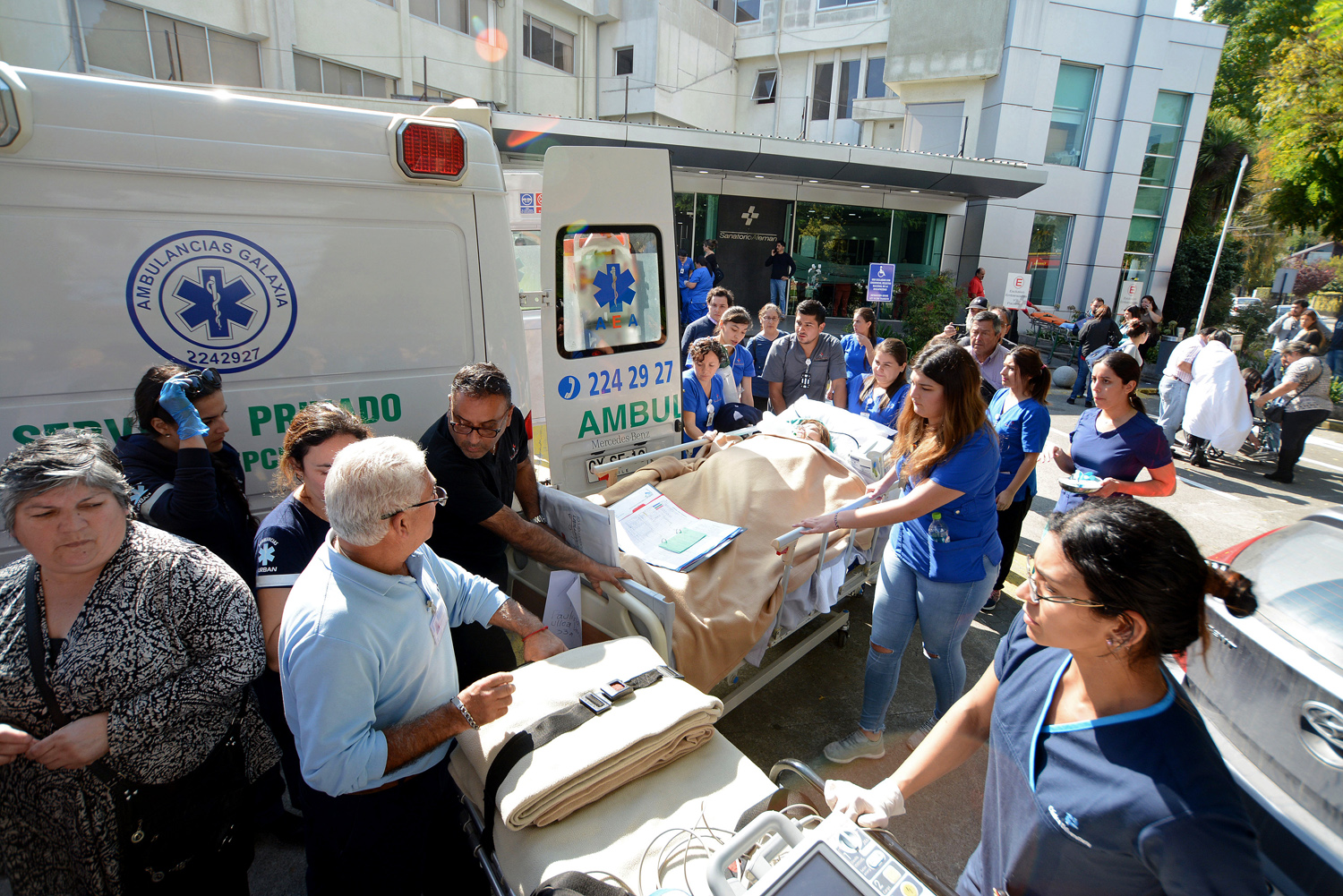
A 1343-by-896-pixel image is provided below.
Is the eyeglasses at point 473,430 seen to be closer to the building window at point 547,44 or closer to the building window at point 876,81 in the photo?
the building window at point 547,44

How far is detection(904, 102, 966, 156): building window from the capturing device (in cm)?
1769

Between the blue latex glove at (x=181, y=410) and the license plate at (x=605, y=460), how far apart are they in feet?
6.29

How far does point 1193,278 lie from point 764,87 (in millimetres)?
16856

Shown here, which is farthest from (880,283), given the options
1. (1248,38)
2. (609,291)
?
(1248,38)

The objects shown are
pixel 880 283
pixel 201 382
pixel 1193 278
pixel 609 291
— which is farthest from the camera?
pixel 1193 278

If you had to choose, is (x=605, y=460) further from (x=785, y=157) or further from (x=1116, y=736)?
(x=785, y=157)

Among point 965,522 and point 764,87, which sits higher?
point 764,87

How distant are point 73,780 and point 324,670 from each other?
92 centimetres

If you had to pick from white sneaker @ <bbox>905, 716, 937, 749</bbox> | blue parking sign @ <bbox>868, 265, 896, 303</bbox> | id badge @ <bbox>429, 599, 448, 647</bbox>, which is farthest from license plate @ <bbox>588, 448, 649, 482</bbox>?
blue parking sign @ <bbox>868, 265, 896, 303</bbox>

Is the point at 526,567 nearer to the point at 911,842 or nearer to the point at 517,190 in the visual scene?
the point at 911,842

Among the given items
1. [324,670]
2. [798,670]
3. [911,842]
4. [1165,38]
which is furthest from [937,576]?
[1165,38]

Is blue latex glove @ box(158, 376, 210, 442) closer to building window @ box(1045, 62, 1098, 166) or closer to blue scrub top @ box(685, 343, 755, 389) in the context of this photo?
blue scrub top @ box(685, 343, 755, 389)

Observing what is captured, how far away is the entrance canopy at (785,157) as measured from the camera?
11.7 meters

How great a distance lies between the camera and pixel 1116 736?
1299 millimetres
